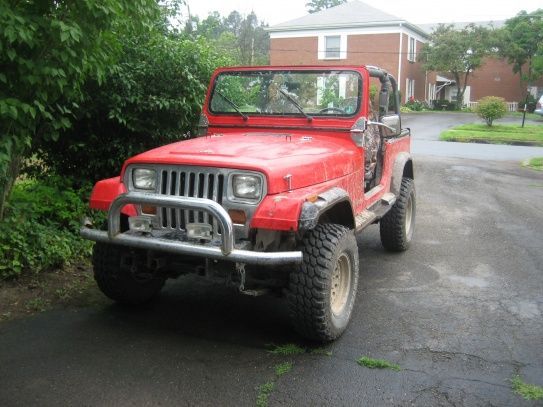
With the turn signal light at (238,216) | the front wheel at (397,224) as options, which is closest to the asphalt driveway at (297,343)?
the front wheel at (397,224)

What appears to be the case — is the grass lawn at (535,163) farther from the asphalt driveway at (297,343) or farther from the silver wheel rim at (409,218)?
the asphalt driveway at (297,343)

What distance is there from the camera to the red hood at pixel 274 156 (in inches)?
146

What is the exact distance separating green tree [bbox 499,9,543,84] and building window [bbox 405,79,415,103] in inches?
273

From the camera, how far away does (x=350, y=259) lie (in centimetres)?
424

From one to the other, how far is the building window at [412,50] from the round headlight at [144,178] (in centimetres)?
3911

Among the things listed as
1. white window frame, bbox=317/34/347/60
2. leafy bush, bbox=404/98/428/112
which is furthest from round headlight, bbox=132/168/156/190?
leafy bush, bbox=404/98/428/112

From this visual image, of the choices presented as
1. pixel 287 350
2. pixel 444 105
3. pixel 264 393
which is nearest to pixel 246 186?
pixel 287 350

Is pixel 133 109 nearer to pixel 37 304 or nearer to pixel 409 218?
pixel 37 304

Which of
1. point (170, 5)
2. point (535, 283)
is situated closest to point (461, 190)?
point (535, 283)

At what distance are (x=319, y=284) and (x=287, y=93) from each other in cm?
220

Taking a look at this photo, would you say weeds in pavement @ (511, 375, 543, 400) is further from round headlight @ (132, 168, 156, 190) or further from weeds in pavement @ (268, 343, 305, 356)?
round headlight @ (132, 168, 156, 190)

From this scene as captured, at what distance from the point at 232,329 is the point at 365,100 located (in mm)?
2303

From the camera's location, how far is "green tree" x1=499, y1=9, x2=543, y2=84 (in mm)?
42375

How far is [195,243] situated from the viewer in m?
3.58
